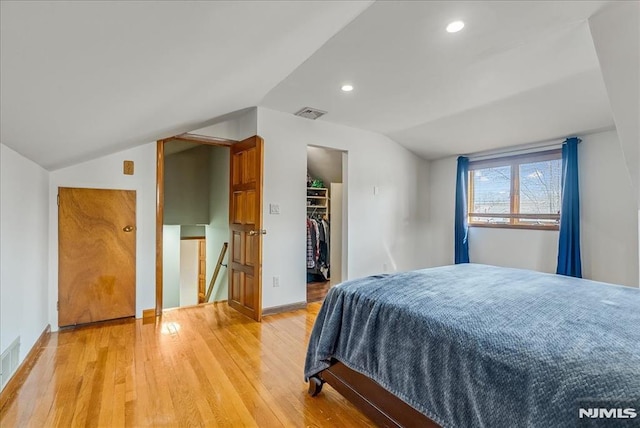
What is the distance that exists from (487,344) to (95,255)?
11.2ft

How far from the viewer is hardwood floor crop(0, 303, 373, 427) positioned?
170cm

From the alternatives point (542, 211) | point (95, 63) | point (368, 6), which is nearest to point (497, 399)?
point (95, 63)

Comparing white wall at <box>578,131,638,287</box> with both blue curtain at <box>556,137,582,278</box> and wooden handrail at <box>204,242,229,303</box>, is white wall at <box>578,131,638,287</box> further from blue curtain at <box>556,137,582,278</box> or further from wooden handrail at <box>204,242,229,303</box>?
wooden handrail at <box>204,242,229,303</box>

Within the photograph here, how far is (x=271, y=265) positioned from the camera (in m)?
3.60

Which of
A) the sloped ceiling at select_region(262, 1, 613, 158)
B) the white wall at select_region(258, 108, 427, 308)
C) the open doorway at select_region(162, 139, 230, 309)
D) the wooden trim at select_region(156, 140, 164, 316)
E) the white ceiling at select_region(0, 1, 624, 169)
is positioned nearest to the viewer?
the white ceiling at select_region(0, 1, 624, 169)

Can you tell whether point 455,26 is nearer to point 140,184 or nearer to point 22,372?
point 140,184

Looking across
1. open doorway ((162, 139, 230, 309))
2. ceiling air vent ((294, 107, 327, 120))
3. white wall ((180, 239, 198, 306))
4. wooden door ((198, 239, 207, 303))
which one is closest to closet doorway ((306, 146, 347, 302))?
ceiling air vent ((294, 107, 327, 120))

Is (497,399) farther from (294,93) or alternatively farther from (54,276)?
(54,276)

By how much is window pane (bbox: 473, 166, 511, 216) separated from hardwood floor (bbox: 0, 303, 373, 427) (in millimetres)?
3341

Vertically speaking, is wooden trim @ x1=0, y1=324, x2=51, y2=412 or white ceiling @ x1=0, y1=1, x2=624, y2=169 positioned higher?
white ceiling @ x1=0, y1=1, x2=624, y2=169

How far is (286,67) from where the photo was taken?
2.48m

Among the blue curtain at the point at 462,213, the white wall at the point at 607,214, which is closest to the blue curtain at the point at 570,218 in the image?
the white wall at the point at 607,214

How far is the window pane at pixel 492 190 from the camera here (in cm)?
446

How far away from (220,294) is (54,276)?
254cm
